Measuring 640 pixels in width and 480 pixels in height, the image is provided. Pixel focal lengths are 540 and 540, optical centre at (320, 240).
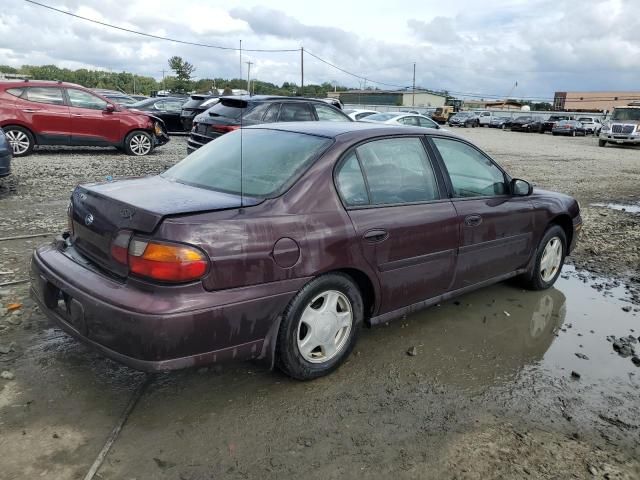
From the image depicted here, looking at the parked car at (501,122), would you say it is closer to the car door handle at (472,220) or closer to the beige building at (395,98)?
the beige building at (395,98)

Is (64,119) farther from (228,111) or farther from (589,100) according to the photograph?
(589,100)

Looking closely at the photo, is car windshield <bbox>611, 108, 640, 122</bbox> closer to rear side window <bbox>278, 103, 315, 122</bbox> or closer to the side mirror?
rear side window <bbox>278, 103, 315, 122</bbox>

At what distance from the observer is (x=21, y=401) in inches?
117

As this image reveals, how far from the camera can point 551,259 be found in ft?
16.9

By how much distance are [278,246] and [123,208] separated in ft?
2.80

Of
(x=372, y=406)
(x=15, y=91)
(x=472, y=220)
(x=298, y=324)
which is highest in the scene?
(x=15, y=91)

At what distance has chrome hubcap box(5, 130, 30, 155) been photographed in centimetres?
1145

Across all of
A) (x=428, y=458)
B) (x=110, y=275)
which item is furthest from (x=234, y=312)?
(x=428, y=458)

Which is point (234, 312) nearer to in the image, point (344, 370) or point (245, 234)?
point (245, 234)

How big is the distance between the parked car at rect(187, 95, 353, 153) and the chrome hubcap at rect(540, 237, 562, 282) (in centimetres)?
587

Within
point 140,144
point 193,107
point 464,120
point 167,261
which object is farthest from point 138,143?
point 464,120

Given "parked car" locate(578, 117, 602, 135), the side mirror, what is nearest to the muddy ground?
the side mirror

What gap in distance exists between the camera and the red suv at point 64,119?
11320 mm

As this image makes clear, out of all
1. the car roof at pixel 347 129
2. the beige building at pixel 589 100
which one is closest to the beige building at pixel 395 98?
the beige building at pixel 589 100
